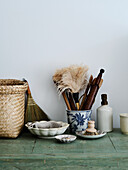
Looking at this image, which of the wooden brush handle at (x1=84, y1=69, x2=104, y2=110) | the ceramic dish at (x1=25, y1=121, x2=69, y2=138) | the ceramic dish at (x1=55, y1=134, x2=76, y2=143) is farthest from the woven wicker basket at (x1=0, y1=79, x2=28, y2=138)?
the wooden brush handle at (x1=84, y1=69, x2=104, y2=110)

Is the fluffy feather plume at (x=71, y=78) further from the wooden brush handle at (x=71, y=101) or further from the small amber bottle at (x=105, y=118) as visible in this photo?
the small amber bottle at (x=105, y=118)

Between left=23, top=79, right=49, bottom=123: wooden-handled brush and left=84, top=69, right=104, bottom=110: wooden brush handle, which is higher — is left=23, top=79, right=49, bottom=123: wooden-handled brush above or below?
below

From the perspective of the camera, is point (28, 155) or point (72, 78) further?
point (72, 78)

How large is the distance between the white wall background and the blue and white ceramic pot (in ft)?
0.62

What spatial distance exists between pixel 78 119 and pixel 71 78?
234 millimetres

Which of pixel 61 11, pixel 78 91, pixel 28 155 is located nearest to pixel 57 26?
pixel 61 11

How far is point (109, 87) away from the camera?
138 centimetres

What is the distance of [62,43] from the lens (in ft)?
4.56

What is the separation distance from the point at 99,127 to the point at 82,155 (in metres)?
0.39

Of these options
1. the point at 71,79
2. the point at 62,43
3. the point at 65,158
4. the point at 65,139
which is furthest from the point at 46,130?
the point at 62,43

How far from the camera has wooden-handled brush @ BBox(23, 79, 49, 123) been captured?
1.29 meters

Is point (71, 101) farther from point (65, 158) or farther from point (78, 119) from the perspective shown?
point (65, 158)

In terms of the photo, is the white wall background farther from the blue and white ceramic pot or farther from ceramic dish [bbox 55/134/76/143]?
ceramic dish [bbox 55/134/76/143]

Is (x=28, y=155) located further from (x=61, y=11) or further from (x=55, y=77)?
(x=61, y=11)
